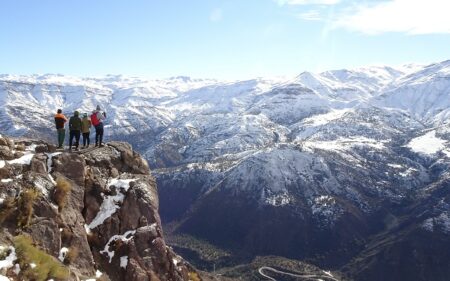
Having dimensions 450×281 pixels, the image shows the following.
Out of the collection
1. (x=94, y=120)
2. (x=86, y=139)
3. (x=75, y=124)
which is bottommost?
(x=86, y=139)

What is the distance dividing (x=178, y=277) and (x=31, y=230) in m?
17.8

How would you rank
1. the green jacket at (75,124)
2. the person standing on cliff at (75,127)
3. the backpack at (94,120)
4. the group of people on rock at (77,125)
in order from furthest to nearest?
the backpack at (94,120)
the green jacket at (75,124)
the person standing on cliff at (75,127)
the group of people on rock at (77,125)

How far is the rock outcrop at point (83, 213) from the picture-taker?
39.6 m

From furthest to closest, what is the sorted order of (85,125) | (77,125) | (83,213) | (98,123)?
1. (98,123)
2. (85,125)
3. (77,125)
4. (83,213)

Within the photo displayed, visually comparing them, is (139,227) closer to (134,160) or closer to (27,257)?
(134,160)

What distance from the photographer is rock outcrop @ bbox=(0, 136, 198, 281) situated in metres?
39.6

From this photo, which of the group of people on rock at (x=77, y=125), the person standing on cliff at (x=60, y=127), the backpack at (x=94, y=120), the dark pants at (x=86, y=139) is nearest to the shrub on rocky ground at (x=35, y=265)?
the group of people on rock at (x=77, y=125)

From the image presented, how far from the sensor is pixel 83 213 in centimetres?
4825

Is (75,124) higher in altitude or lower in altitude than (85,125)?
higher

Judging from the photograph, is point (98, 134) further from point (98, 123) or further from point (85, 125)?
point (85, 125)

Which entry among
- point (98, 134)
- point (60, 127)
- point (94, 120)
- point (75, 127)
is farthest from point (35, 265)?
point (94, 120)

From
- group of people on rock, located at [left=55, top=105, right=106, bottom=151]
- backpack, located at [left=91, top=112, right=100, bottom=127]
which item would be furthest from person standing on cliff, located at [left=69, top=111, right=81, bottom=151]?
backpack, located at [left=91, top=112, right=100, bottom=127]

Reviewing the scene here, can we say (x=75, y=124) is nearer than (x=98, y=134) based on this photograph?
Yes

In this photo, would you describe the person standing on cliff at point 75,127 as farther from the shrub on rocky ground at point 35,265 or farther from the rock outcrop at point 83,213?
the shrub on rocky ground at point 35,265
